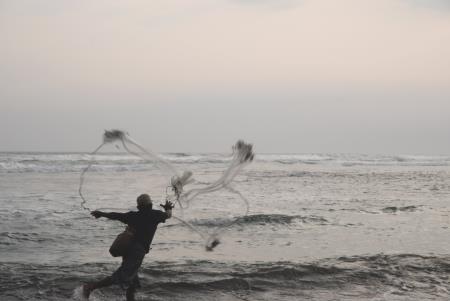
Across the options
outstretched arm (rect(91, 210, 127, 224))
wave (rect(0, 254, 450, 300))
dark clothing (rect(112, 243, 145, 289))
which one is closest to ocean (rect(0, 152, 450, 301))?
wave (rect(0, 254, 450, 300))

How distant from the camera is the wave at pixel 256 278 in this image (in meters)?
9.27

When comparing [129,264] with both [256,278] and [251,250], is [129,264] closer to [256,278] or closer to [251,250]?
[256,278]

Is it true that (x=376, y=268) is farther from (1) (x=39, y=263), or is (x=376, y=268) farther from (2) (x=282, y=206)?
(2) (x=282, y=206)

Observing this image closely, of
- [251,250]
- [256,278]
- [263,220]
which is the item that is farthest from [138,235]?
[263,220]

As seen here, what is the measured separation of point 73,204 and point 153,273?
11092 mm

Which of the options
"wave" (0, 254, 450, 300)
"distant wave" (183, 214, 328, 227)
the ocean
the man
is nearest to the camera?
the man

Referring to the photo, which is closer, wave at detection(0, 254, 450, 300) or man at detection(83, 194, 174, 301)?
man at detection(83, 194, 174, 301)

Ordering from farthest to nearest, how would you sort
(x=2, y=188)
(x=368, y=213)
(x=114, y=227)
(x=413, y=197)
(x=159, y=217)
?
(x=2, y=188), (x=413, y=197), (x=368, y=213), (x=114, y=227), (x=159, y=217)

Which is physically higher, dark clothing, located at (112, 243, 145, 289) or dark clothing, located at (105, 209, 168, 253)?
dark clothing, located at (105, 209, 168, 253)

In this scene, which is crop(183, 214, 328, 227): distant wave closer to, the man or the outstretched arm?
the man

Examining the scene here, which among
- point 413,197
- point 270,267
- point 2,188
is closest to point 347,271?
point 270,267

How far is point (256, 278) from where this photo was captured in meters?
10.2

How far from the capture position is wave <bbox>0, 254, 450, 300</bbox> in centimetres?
927

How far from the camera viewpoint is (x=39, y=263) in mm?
11023
